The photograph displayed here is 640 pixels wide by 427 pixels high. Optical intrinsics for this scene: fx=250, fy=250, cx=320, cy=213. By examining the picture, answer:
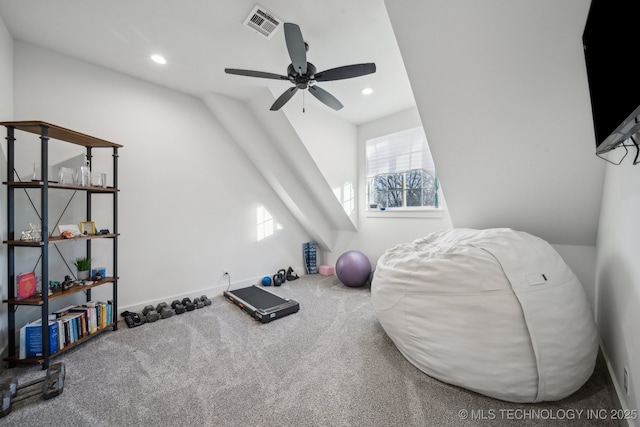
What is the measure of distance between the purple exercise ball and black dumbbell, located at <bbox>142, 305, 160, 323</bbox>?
2413mm

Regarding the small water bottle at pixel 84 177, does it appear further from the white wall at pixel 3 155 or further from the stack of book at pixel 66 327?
the stack of book at pixel 66 327

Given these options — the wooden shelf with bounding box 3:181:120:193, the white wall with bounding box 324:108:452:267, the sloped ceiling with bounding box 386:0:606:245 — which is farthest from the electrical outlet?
the wooden shelf with bounding box 3:181:120:193

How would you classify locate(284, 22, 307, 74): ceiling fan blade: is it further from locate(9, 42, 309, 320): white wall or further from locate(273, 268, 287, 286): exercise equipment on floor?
locate(273, 268, 287, 286): exercise equipment on floor

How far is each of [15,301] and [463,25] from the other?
3.76 m

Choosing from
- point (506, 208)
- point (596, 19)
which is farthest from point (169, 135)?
point (506, 208)

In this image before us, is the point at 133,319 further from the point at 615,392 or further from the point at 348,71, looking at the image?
the point at 615,392

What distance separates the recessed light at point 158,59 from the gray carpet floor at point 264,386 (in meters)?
2.74

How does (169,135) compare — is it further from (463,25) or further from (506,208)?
(506,208)

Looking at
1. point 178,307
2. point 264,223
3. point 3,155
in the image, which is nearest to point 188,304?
point 178,307

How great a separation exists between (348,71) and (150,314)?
3134 millimetres

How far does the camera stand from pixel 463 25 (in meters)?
1.63

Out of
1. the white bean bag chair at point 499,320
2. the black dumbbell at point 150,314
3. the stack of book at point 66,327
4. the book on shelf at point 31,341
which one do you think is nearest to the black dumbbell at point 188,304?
the black dumbbell at point 150,314

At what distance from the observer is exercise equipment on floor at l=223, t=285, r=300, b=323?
276 cm

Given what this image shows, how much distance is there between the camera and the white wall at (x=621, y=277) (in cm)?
129
